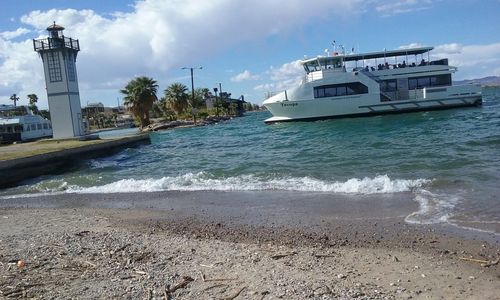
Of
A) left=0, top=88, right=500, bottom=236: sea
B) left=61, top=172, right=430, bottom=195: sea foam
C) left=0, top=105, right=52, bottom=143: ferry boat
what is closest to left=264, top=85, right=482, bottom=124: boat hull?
left=0, top=88, right=500, bottom=236: sea

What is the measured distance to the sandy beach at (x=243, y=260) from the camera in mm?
5789

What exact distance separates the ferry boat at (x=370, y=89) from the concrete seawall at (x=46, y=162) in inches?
1037

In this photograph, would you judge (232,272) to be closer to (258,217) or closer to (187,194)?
(258,217)

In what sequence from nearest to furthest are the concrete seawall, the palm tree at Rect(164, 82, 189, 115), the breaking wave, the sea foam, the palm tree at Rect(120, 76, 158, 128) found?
the breaking wave
the sea foam
the concrete seawall
the palm tree at Rect(120, 76, 158, 128)
the palm tree at Rect(164, 82, 189, 115)

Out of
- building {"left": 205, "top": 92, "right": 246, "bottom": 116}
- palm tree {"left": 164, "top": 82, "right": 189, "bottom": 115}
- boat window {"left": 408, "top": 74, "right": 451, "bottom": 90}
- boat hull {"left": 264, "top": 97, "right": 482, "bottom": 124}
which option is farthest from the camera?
building {"left": 205, "top": 92, "right": 246, "bottom": 116}

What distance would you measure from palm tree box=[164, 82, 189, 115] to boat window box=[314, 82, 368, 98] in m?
39.0

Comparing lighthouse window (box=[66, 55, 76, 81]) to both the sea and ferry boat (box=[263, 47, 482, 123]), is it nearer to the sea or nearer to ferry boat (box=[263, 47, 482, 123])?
the sea

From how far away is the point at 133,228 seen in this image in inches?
395

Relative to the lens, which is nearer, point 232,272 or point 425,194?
point 232,272

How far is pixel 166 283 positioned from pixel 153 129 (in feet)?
221

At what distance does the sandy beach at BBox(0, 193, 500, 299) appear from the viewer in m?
5.79

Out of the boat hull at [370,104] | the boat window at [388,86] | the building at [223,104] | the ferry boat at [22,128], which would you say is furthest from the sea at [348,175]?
the building at [223,104]

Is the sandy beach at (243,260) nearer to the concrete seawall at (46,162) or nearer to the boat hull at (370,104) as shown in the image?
the concrete seawall at (46,162)

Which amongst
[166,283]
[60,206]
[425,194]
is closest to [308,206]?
[425,194]
